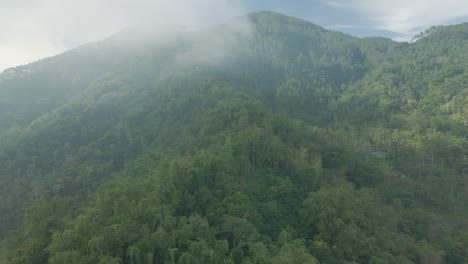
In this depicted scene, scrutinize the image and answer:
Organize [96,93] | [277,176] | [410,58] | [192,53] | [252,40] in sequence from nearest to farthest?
[277,176], [96,93], [192,53], [410,58], [252,40]

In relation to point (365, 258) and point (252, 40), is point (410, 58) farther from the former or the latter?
point (365, 258)

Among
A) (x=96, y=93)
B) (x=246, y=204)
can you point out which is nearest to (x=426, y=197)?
(x=246, y=204)

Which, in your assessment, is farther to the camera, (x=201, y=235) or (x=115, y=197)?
(x=115, y=197)

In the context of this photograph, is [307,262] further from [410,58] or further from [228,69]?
[410,58]

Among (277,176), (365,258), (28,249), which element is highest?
(28,249)

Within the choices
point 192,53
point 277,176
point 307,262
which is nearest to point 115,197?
point 307,262

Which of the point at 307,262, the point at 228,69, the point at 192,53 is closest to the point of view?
the point at 307,262

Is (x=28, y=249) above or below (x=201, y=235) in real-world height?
above
